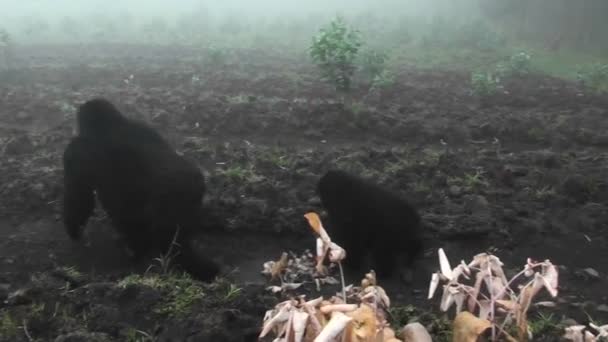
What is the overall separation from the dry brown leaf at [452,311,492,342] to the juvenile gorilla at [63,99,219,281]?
1973mm

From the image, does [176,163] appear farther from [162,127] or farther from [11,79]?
[11,79]

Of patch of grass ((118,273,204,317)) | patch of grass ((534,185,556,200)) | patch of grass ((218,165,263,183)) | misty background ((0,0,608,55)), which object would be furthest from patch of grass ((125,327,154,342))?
misty background ((0,0,608,55))

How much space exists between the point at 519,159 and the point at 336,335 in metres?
4.56

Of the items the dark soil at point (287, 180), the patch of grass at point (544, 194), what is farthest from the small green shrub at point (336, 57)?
the patch of grass at point (544, 194)

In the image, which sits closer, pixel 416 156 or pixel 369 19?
pixel 416 156

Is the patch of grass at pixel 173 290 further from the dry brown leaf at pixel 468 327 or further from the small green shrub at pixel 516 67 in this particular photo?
the small green shrub at pixel 516 67

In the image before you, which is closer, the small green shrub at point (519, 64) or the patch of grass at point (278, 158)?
the patch of grass at point (278, 158)

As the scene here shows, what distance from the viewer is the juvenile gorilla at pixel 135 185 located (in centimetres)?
383

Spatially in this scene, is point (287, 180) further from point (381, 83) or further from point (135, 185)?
point (381, 83)

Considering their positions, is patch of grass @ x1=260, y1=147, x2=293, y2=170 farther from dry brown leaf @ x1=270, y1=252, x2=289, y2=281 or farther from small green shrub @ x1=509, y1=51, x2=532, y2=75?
small green shrub @ x1=509, y1=51, x2=532, y2=75

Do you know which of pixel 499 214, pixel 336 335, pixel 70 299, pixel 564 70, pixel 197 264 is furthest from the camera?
pixel 564 70

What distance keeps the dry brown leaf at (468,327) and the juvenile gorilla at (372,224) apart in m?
1.66

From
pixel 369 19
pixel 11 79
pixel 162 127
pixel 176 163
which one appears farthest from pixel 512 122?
pixel 369 19

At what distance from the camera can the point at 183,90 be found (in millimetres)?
8898
